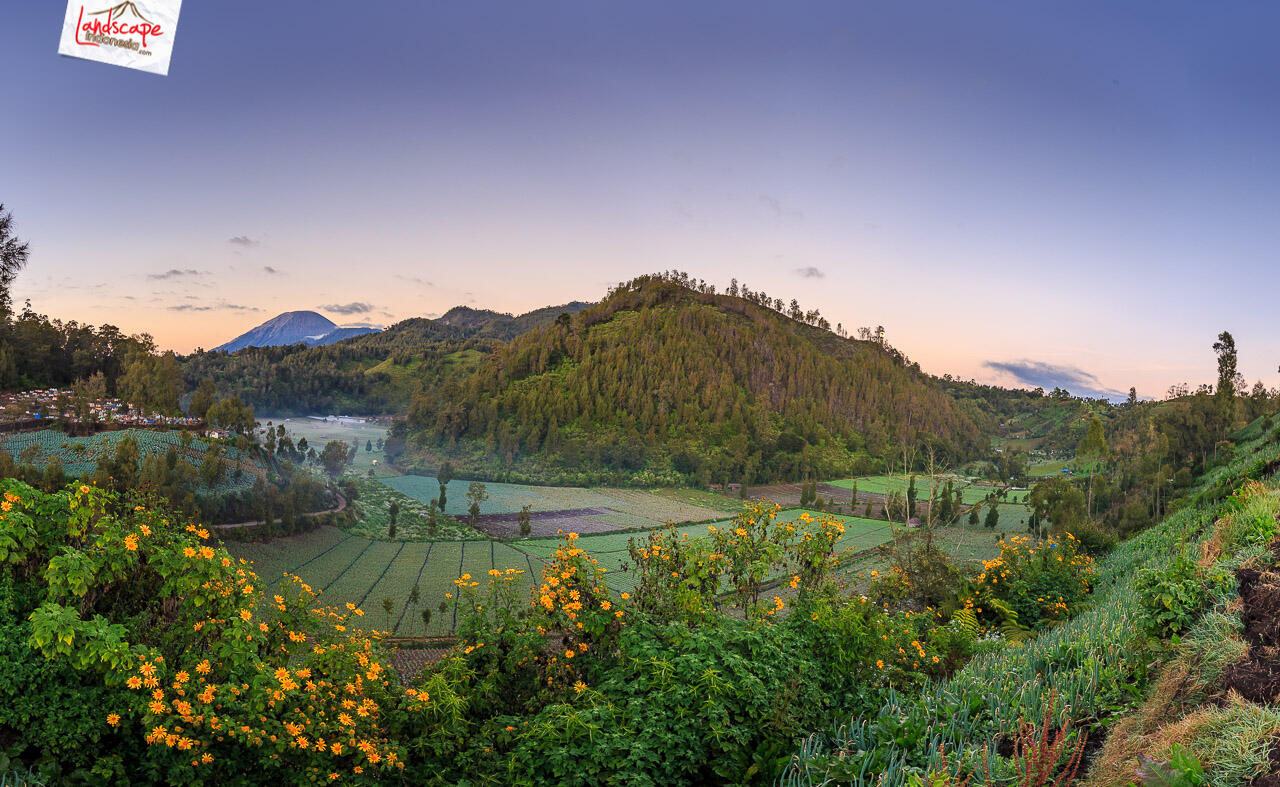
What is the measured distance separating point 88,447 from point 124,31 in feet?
36.9

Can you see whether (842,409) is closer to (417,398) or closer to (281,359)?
(417,398)

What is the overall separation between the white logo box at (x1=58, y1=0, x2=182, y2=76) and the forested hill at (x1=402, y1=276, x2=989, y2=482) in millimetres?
22741

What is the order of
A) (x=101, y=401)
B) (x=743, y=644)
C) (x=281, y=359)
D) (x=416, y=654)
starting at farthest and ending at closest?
1. (x=281, y=359)
2. (x=416, y=654)
3. (x=101, y=401)
4. (x=743, y=644)

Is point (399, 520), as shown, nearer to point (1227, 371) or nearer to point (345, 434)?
point (345, 434)

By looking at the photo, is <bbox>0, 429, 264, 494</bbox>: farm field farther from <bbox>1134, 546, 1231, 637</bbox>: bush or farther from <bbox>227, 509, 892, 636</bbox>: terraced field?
<bbox>1134, 546, 1231, 637</bbox>: bush

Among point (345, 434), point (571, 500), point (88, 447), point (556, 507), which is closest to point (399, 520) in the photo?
point (345, 434)

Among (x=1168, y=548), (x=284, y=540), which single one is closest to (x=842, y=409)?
(x=1168, y=548)

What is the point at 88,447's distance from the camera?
40.8 ft

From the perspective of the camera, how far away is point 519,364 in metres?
41.6

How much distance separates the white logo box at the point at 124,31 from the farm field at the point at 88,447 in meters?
10.5

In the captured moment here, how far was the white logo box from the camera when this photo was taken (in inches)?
211

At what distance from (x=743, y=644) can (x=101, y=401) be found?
668 inches

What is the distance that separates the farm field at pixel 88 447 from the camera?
1180 cm

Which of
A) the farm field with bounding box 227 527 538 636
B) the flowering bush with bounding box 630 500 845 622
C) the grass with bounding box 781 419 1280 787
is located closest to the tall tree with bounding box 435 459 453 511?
the farm field with bounding box 227 527 538 636
